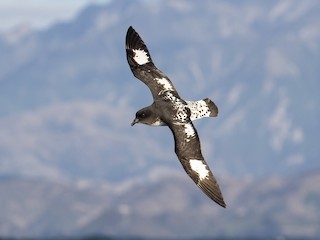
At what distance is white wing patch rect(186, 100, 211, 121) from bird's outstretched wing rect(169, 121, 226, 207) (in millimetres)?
449

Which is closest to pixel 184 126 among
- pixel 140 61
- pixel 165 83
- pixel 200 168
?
pixel 200 168

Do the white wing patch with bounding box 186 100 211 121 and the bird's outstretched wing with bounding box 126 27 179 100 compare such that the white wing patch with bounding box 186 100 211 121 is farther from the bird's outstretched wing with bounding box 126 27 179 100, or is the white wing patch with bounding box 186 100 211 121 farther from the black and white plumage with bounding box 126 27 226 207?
the bird's outstretched wing with bounding box 126 27 179 100

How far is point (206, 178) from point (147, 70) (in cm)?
484

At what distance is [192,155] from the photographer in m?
24.2

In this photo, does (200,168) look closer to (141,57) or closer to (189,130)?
(189,130)

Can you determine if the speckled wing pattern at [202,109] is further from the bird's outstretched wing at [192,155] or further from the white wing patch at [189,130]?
the bird's outstretched wing at [192,155]

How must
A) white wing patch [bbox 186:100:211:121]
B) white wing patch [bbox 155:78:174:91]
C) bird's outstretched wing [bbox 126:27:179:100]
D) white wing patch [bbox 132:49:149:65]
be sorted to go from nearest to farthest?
white wing patch [bbox 186:100:211:121], white wing patch [bbox 155:78:174:91], bird's outstretched wing [bbox 126:27:179:100], white wing patch [bbox 132:49:149:65]

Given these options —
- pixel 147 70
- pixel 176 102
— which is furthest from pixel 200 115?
pixel 147 70

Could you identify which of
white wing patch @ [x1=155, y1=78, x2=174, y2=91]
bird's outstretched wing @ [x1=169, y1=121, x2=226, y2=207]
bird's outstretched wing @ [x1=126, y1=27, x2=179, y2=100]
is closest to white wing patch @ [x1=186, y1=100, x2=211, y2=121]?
bird's outstretched wing @ [x1=169, y1=121, x2=226, y2=207]

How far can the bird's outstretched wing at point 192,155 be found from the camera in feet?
77.7

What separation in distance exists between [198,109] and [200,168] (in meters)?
1.70

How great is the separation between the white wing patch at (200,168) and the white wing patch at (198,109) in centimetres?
98

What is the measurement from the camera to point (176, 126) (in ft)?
78.0

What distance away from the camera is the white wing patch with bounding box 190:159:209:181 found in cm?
2381
